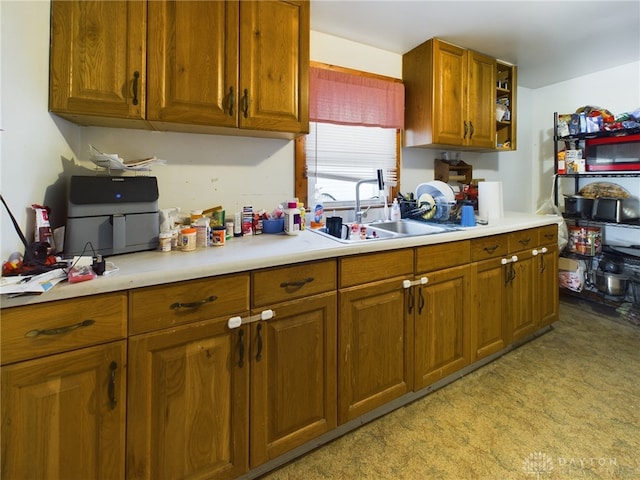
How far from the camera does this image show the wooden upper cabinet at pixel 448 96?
2.29 m

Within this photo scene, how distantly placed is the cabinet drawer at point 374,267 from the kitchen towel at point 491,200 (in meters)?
1.10

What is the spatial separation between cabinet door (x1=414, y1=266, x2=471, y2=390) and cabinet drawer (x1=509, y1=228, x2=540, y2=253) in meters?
0.50

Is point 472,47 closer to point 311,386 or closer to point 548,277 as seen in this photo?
point 548,277

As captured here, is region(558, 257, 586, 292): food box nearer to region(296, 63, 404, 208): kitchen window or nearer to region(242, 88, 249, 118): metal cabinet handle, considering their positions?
region(296, 63, 404, 208): kitchen window

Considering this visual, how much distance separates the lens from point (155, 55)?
135 centimetres

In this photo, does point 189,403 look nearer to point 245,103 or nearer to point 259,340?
point 259,340

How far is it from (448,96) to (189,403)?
2.46 metres

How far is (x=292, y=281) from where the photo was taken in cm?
130

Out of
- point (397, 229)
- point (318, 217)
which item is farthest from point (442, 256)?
point (318, 217)

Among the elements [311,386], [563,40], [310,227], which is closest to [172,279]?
[311,386]

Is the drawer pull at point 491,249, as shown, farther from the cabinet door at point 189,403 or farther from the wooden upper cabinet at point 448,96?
the cabinet door at point 189,403

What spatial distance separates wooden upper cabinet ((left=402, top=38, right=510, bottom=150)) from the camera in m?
2.29

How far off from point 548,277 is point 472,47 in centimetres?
183

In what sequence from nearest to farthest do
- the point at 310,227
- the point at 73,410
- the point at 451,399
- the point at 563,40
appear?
the point at 73,410 → the point at 451,399 → the point at 310,227 → the point at 563,40
